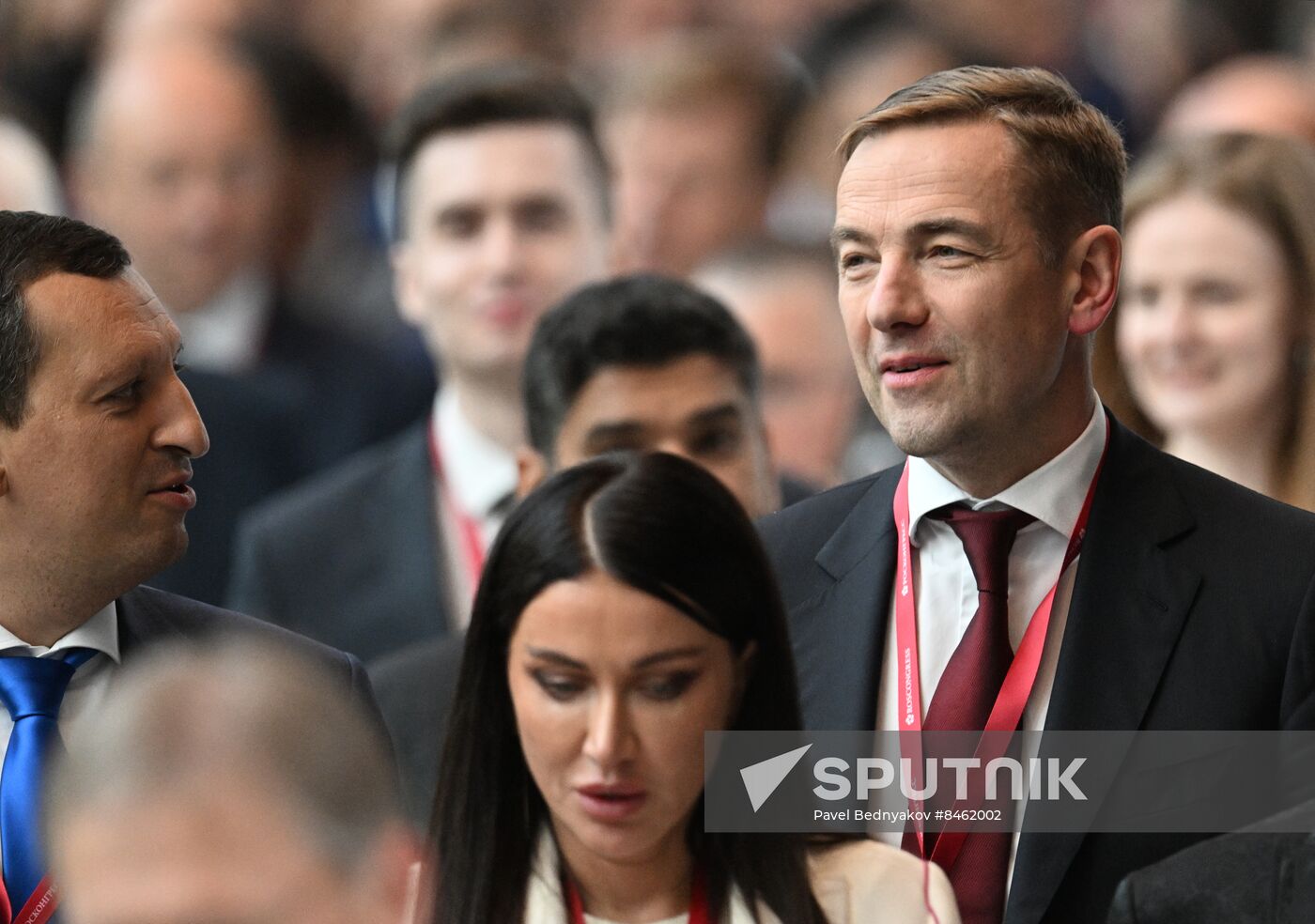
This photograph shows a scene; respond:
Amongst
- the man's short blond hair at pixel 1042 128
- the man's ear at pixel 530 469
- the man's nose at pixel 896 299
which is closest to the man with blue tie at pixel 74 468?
the man's nose at pixel 896 299

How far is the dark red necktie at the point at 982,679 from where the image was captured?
3.10 metres

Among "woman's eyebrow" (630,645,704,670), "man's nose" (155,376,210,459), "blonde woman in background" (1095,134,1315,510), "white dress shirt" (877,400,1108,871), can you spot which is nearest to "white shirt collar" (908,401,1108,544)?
"white dress shirt" (877,400,1108,871)

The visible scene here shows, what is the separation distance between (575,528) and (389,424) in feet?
13.8

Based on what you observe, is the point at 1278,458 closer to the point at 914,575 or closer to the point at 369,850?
the point at 914,575

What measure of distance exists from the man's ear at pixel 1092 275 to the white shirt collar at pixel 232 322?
4.94 m

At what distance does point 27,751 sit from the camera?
311cm

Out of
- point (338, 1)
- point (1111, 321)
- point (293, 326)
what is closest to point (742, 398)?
point (1111, 321)

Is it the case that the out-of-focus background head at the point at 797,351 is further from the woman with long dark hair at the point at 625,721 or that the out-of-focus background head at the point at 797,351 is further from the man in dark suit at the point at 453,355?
the woman with long dark hair at the point at 625,721

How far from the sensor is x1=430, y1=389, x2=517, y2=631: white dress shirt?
18.7 ft

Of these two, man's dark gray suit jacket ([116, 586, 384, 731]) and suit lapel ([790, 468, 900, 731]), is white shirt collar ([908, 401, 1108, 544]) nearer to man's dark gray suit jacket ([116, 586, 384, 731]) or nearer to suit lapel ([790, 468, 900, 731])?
suit lapel ([790, 468, 900, 731])

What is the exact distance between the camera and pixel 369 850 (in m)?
1.94

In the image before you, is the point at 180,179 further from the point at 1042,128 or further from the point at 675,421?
the point at 1042,128

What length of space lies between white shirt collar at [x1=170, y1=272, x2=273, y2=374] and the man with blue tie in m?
4.54

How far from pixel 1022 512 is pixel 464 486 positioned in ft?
9.15
